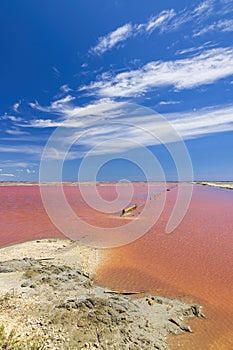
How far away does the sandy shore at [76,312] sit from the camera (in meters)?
6.50

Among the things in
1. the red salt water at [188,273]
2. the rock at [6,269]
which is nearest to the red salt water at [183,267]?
the red salt water at [188,273]

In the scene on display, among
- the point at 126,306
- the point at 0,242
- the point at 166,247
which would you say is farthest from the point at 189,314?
the point at 0,242

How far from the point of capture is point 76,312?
7.48 metres

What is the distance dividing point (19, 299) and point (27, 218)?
58.9 feet

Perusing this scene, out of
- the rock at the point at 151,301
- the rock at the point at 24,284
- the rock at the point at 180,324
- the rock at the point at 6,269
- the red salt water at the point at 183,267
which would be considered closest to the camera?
the rock at the point at 180,324

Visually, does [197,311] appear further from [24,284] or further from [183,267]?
[24,284]

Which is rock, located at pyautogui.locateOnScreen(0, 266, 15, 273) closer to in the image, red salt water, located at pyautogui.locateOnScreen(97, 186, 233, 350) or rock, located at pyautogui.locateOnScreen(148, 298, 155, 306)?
red salt water, located at pyautogui.locateOnScreen(97, 186, 233, 350)

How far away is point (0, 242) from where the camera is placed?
16.6m

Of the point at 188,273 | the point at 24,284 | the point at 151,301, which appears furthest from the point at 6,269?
the point at 188,273

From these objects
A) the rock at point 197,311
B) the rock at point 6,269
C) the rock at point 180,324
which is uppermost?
the rock at point 6,269

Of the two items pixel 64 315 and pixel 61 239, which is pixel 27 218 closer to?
pixel 61 239

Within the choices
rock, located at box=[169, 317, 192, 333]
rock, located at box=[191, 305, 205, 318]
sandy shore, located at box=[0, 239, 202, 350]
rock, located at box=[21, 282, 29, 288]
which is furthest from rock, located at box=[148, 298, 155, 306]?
rock, located at box=[21, 282, 29, 288]

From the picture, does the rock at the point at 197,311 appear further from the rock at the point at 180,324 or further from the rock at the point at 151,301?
the rock at the point at 151,301

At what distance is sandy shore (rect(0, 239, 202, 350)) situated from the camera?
6.50 metres
